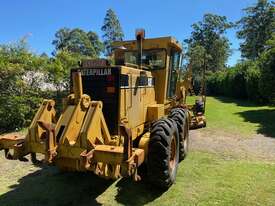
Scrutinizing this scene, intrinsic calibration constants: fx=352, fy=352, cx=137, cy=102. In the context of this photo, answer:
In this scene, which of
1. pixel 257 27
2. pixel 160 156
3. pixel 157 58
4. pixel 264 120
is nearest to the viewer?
pixel 160 156

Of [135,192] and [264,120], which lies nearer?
[135,192]

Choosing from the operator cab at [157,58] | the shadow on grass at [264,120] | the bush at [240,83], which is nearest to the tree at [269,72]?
the shadow on grass at [264,120]

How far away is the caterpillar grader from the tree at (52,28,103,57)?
60.4 meters

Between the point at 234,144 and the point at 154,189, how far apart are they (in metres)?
4.69

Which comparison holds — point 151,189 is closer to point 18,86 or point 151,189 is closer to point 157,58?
point 157,58

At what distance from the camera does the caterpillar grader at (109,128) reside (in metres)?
5.04

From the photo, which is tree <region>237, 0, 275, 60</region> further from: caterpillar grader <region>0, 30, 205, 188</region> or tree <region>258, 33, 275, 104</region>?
caterpillar grader <region>0, 30, 205, 188</region>

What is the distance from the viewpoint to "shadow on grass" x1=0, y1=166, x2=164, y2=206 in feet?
19.2

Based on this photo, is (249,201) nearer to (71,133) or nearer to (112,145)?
(112,145)

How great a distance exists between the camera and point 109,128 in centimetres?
600

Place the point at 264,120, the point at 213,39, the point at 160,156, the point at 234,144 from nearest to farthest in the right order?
the point at 160,156 → the point at 234,144 → the point at 264,120 → the point at 213,39

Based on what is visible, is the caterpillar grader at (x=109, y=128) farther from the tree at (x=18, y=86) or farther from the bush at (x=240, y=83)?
the bush at (x=240, y=83)

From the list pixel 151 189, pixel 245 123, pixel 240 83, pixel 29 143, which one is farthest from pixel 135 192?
pixel 240 83

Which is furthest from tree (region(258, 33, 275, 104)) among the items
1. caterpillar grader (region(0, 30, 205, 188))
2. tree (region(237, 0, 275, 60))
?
tree (region(237, 0, 275, 60))
